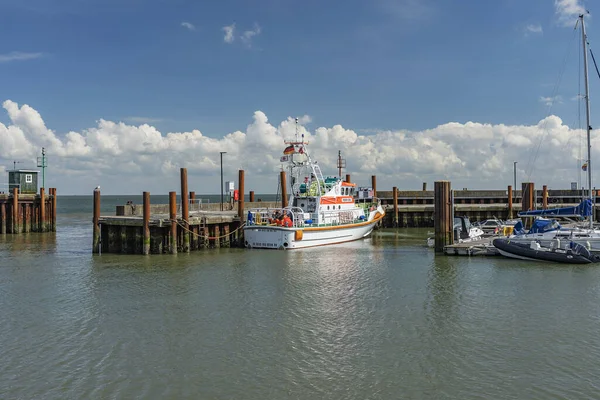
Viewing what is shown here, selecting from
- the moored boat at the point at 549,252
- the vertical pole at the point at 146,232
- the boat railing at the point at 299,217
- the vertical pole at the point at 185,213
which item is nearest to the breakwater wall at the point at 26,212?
the vertical pole at the point at 146,232

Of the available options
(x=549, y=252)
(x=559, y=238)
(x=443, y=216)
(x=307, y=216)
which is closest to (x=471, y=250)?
(x=443, y=216)

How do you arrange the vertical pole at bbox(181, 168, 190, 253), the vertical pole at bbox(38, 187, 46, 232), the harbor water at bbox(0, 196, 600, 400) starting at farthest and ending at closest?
the vertical pole at bbox(38, 187, 46, 232)
the vertical pole at bbox(181, 168, 190, 253)
the harbor water at bbox(0, 196, 600, 400)

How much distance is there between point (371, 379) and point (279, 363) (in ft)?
7.26

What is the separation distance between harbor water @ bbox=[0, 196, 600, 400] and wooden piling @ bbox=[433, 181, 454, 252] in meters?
3.77

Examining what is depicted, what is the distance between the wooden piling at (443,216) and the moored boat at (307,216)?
7.89m

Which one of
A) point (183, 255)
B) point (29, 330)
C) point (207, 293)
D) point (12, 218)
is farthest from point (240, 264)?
point (12, 218)

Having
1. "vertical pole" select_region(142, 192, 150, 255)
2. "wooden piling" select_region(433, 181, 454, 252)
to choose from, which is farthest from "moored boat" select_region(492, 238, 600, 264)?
"vertical pole" select_region(142, 192, 150, 255)

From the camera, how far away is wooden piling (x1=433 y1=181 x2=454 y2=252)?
27219mm

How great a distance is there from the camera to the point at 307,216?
1261 inches

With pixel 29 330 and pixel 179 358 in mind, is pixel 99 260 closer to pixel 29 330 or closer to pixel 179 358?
pixel 29 330

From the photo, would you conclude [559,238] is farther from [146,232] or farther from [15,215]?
[15,215]

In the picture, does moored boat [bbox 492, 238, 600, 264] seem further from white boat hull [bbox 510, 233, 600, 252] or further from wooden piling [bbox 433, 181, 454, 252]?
wooden piling [bbox 433, 181, 454, 252]

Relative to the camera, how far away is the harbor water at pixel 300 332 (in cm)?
986

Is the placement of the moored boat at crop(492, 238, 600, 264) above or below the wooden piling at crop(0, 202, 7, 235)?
below
